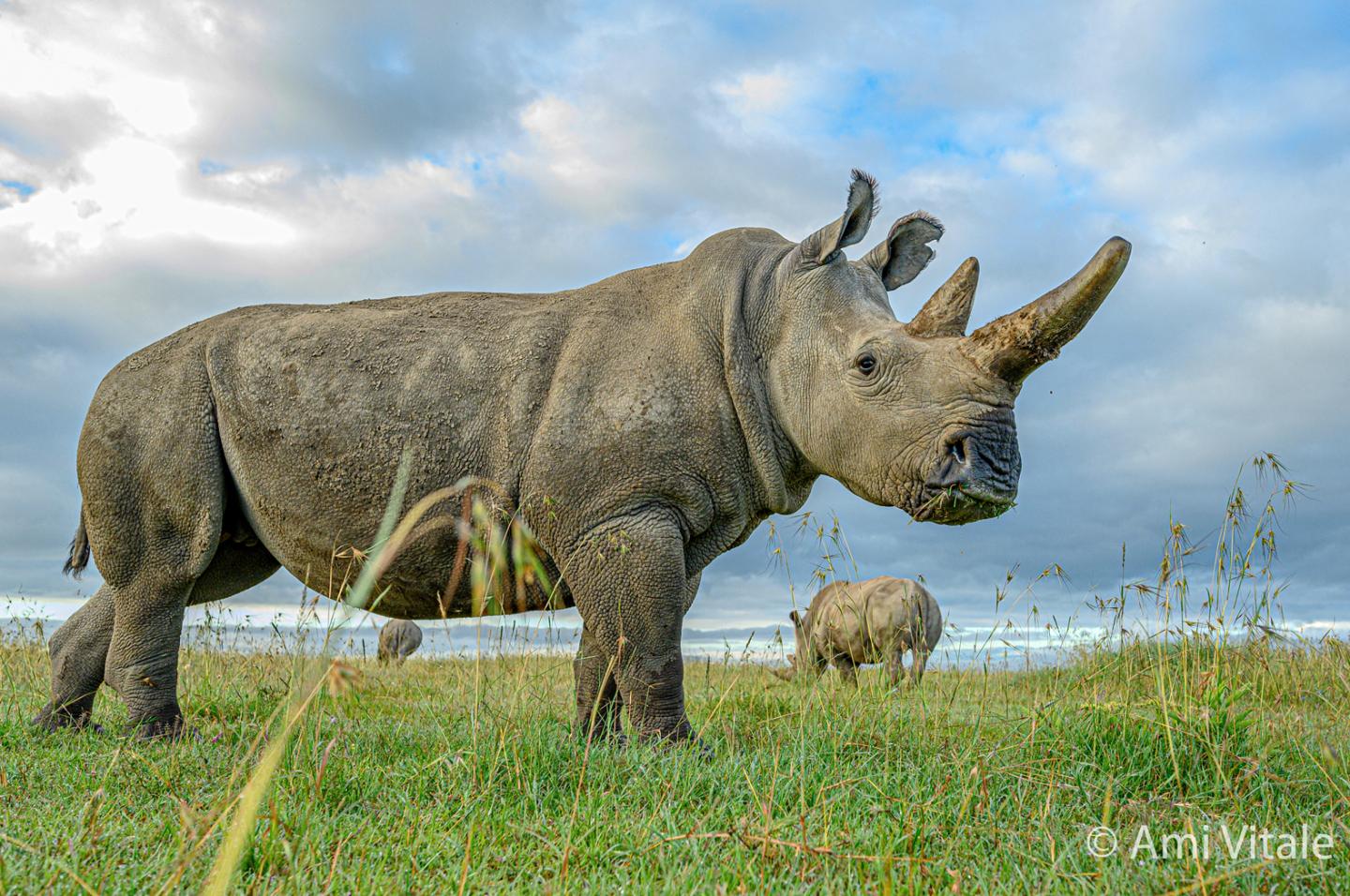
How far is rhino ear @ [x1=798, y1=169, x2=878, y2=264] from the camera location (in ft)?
14.8

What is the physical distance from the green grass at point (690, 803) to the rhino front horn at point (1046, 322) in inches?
54.2

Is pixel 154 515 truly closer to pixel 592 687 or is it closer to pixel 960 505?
pixel 592 687

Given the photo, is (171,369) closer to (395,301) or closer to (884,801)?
(395,301)

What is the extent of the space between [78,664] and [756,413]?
392 centimetres

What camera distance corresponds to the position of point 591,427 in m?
4.33

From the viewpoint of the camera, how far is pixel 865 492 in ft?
14.2

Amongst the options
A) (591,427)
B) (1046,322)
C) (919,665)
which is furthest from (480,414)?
(919,665)

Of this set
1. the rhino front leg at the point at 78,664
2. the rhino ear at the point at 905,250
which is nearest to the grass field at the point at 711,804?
the rhino front leg at the point at 78,664

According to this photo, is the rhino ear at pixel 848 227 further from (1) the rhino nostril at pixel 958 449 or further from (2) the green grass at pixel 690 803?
(2) the green grass at pixel 690 803

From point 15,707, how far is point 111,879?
4.65m

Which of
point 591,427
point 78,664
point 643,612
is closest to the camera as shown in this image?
point 643,612

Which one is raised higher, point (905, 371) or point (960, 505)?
point (905, 371)

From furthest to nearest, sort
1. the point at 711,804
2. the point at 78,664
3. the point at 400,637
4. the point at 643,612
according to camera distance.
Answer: the point at 400,637
the point at 78,664
the point at 643,612
the point at 711,804

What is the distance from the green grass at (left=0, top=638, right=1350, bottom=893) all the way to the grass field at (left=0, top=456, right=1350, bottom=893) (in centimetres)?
1
